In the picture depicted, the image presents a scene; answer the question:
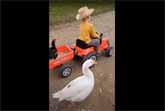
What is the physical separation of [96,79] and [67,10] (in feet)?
7.93

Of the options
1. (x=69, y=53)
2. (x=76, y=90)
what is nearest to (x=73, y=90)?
(x=76, y=90)

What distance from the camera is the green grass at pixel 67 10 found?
506 cm

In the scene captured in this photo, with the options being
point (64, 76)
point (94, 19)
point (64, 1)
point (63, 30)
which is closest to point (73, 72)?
point (64, 76)

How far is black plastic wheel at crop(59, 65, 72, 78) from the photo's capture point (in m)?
3.20

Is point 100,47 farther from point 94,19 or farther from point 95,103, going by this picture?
point 94,19

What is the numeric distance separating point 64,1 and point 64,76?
2574 mm

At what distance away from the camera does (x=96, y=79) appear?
10.7 ft

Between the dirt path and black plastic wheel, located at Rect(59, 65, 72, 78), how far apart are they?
48 millimetres

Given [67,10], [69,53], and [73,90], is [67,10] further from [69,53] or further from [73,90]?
[73,90]

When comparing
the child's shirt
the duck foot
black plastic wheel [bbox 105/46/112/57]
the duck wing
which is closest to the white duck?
the duck wing

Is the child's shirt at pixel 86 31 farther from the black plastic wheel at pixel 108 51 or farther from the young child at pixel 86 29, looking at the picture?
the black plastic wheel at pixel 108 51

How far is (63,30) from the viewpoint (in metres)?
4.56
